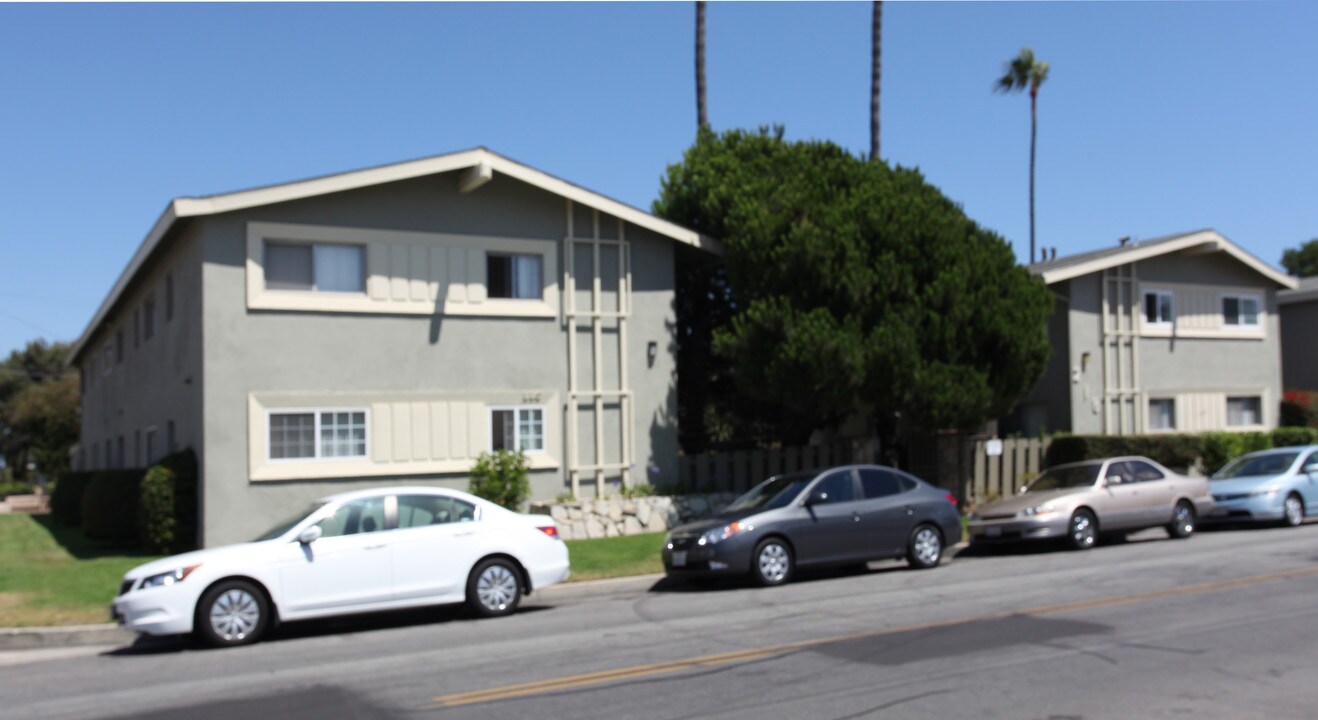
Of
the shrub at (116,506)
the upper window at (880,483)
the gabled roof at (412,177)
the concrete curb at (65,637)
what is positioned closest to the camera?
the concrete curb at (65,637)

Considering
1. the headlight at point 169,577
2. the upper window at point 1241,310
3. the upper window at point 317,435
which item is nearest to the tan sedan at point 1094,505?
the upper window at point 317,435

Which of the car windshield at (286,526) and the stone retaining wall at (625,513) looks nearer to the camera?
the car windshield at (286,526)

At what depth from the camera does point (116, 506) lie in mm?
19766

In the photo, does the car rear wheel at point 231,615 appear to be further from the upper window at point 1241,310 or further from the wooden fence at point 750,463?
the upper window at point 1241,310

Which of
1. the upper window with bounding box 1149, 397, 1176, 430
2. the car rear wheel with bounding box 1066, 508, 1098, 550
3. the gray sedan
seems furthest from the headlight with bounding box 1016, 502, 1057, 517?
the upper window with bounding box 1149, 397, 1176, 430

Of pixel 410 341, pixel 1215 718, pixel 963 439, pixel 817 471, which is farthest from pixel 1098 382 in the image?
pixel 1215 718

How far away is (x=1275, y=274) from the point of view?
28328mm

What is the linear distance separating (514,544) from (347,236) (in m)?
7.73

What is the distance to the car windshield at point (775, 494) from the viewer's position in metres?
15.2

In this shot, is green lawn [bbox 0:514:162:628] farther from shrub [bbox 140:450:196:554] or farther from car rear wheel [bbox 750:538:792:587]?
car rear wheel [bbox 750:538:792:587]

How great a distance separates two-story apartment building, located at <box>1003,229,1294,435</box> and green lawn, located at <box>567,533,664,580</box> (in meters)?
11.2

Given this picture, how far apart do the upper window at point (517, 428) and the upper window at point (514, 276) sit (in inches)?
77.4

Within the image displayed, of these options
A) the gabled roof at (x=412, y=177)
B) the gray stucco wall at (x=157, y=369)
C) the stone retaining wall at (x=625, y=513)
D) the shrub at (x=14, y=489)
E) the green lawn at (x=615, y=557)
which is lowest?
the shrub at (x=14, y=489)

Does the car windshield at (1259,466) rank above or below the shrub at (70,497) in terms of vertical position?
above
